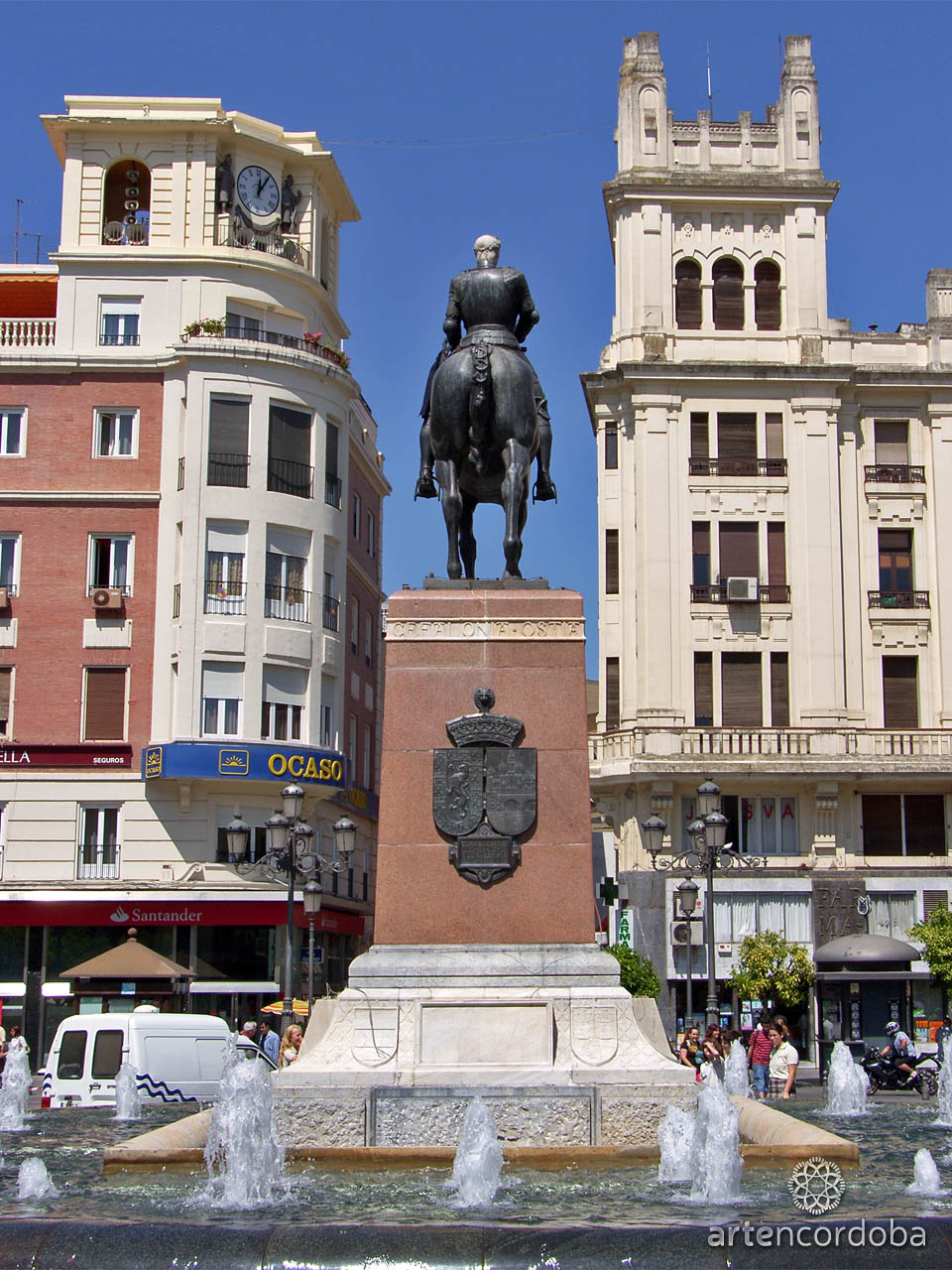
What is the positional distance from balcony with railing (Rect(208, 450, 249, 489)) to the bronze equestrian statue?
88.3ft

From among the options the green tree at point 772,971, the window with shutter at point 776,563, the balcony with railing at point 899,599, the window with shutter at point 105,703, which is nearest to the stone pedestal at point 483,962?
the green tree at point 772,971

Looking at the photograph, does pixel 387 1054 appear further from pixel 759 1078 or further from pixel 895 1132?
pixel 759 1078

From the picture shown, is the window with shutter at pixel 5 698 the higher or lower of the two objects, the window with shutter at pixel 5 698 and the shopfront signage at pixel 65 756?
the higher

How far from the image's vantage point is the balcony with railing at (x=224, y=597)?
41.0 m

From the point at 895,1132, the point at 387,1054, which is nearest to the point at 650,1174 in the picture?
the point at 387,1054

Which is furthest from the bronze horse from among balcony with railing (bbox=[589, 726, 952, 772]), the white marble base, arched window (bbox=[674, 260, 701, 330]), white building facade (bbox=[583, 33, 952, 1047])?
arched window (bbox=[674, 260, 701, 330])

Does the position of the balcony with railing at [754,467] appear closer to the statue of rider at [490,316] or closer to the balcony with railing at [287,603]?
the balcony with railing at [287,603]

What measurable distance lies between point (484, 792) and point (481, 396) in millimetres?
3680

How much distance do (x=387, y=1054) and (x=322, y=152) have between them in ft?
123

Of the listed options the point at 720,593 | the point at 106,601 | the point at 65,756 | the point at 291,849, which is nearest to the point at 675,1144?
the point at 291,849

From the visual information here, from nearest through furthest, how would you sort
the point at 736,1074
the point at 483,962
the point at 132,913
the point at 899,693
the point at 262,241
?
1. the point at 483,962
2. the point at 736,1074
3. the point at 132,913
4. the point at 262,241
5. the point at 899,693

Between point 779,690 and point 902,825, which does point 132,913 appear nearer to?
point 779,690

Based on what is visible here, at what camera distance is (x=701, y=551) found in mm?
45594

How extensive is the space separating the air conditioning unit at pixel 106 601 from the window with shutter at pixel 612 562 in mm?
13437
